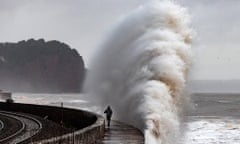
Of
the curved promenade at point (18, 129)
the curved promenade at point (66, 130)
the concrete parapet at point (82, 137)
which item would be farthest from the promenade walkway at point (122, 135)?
the curved promenade at point (18, 129)

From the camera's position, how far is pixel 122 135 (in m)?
17.1

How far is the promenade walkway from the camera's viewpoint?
15.5 meters

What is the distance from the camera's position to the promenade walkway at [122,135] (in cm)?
1548

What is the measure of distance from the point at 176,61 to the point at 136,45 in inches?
112

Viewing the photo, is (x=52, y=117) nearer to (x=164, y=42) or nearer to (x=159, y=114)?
(x=164, y=42)

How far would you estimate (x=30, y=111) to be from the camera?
3228 cm

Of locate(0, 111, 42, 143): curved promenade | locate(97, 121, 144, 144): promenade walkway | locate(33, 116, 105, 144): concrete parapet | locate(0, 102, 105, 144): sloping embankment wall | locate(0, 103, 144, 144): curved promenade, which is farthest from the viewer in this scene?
locate(0, 111, 42, 143): curved promenade

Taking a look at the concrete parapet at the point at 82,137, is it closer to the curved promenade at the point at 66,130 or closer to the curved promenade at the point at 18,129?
the curved promenade at the point at 66,130

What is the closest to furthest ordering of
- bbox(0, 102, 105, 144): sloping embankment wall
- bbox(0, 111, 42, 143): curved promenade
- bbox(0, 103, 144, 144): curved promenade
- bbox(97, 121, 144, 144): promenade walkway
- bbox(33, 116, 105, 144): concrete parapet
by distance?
bbox(33, 116, 105, 144): concrete parapet < bbox(0, 102, 105, 144): sloping embankment wall < bbox(0, 103, 144, 144): curved promenade < bbox(97, 121, 144, 144): promenade walkway < bbox(0, 111, 42, 143): curved promenade

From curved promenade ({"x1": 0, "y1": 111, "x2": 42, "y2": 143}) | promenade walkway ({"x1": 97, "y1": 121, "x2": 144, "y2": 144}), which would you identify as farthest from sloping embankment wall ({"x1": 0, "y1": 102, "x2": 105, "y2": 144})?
curved promenade ({"x1": 0, "y1": 111, "x2": 42, "y2": 143})

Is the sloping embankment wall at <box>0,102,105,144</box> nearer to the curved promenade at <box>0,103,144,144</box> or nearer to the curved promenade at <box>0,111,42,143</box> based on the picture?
the curved promenade at <box>0,103,144,144</box>

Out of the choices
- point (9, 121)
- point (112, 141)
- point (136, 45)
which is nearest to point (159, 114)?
point (112, 141)

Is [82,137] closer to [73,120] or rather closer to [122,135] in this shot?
[122,135]

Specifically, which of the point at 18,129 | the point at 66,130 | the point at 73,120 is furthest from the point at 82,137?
the point at 73,120
